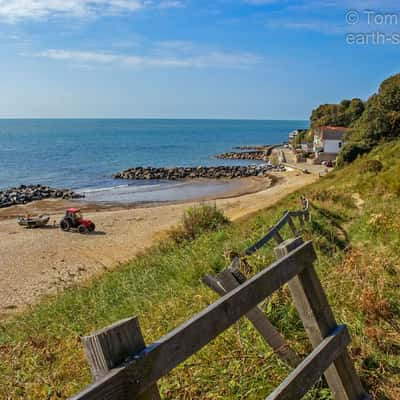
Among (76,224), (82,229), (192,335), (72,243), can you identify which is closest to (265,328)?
(192,335)

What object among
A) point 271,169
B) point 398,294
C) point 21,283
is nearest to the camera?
point 398,294

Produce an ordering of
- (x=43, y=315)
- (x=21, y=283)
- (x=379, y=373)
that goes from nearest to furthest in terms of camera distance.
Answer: (x=379, y=373) < (x=43, y=315) < (x=21, y=283)

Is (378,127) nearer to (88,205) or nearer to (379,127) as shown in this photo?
(379,127)

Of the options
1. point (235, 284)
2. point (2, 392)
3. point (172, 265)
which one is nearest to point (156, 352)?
point (235, 284)

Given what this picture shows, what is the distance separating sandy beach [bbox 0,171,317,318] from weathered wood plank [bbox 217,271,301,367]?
9.78m

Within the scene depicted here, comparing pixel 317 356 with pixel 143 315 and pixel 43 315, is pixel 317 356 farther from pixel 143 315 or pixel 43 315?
pixel 43 315

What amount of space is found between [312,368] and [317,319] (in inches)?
15.4

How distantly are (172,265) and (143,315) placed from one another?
2916mm

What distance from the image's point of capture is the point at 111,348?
1639 millimetres

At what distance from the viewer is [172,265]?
8.69m

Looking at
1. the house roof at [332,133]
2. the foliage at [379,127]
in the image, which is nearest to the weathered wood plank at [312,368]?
the foliage at [379,127]

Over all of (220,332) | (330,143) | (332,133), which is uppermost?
(332,133)

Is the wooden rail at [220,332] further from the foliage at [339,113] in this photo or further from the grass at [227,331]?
the foliage at [339,113]

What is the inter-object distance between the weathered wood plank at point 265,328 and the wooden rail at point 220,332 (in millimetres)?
452
